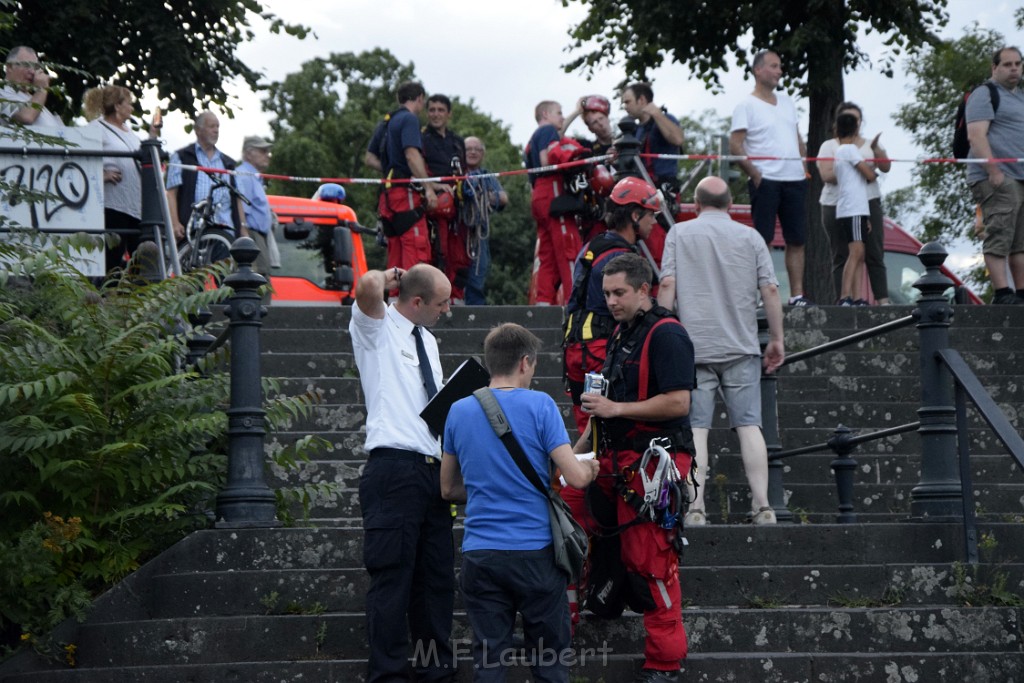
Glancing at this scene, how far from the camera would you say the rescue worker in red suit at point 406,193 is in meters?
13.5

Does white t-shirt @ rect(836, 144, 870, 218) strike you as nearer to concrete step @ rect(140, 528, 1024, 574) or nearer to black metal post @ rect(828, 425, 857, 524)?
black metal post @ rect(828, 425, 857, 524)

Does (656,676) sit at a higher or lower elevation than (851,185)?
lower

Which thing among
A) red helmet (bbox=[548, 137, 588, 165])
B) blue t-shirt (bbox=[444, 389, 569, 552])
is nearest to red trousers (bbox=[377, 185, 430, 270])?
red helmet (bbox=[548, 137, 588, 165])

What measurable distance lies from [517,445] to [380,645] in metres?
1.15

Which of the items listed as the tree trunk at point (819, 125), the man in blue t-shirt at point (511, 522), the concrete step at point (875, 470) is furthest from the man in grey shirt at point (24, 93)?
the tree trunk at point (819, 125)

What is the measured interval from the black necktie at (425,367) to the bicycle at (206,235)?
6141 millimetres

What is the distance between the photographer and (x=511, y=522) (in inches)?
239

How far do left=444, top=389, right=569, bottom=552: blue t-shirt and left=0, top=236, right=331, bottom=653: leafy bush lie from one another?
204 centimetres

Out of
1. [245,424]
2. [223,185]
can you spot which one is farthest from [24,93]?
[223,185]

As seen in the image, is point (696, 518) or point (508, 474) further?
point (696, 518)

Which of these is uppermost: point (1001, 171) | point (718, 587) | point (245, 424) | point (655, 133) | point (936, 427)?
point (655, 133)

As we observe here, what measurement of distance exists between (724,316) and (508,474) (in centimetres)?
277

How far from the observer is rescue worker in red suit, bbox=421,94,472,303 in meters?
13.9

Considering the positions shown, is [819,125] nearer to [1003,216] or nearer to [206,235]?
[1003,216]
